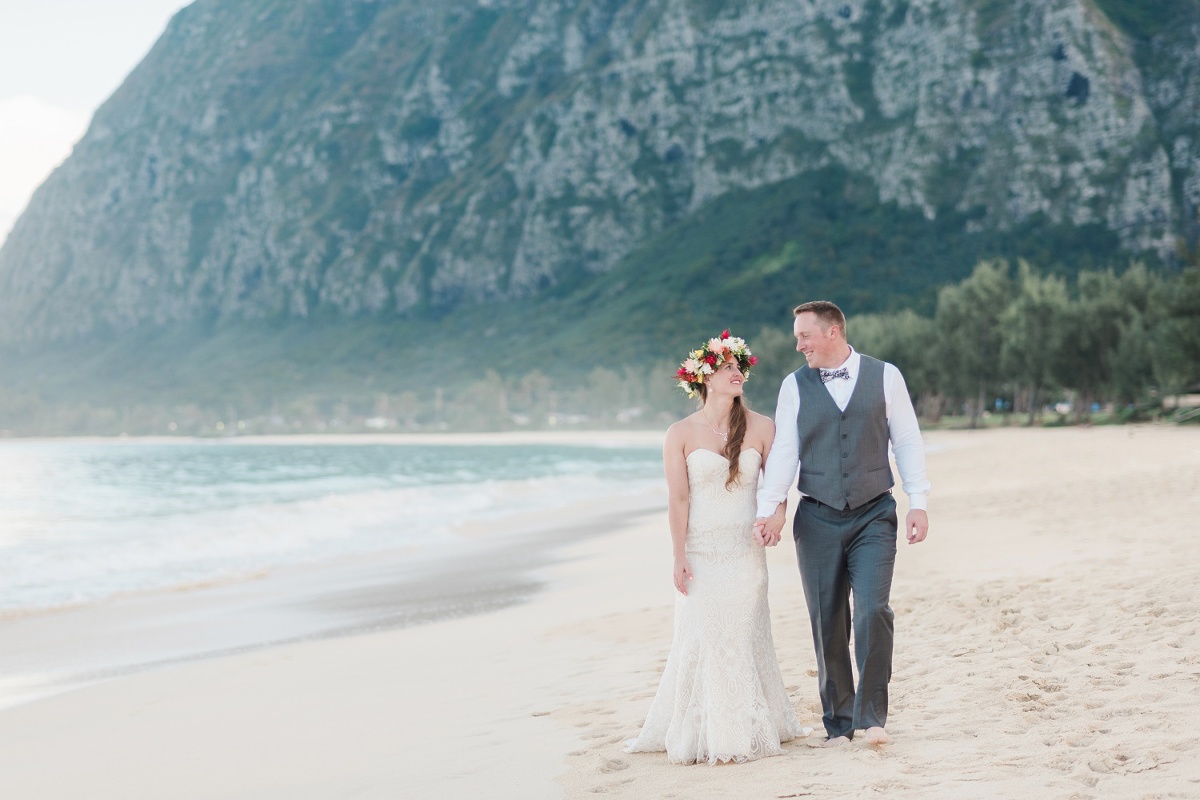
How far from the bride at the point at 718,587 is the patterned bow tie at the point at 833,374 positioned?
432 mm

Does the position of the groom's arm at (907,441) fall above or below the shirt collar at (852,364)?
below

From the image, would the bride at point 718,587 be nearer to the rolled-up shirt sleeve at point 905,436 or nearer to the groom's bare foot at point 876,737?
the groom's bare foot at point 876,737

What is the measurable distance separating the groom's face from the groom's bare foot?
2.07 m

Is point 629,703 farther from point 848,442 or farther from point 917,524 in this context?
point 848,442

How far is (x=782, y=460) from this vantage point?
19.2 ft

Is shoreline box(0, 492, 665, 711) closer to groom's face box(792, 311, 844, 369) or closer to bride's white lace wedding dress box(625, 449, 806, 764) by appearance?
bride's white lace wedding dress box(625, 449, 806, 764)

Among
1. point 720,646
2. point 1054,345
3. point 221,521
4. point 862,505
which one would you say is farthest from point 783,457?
point 1054,345

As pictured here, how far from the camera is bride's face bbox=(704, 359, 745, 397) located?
598 centimetres

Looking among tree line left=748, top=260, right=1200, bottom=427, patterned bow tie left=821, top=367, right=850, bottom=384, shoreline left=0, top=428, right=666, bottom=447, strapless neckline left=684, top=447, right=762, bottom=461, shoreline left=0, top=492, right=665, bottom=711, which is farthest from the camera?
shoreline left=0, top=428, right=666, bottom=447

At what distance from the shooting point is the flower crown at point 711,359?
238 inches

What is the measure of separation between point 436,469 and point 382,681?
5335 centimetres

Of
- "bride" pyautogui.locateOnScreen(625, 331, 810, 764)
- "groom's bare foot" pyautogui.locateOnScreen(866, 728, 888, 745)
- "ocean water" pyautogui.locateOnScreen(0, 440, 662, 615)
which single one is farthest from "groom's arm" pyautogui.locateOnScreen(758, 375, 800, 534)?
"ocean water" pyautogui.locateOnScreen(0, 440, 662, 615)

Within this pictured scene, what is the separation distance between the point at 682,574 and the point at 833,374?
146 cm

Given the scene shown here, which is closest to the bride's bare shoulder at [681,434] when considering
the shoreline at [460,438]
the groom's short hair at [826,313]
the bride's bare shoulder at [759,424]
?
the bride's bare shoulder at [759,424]
